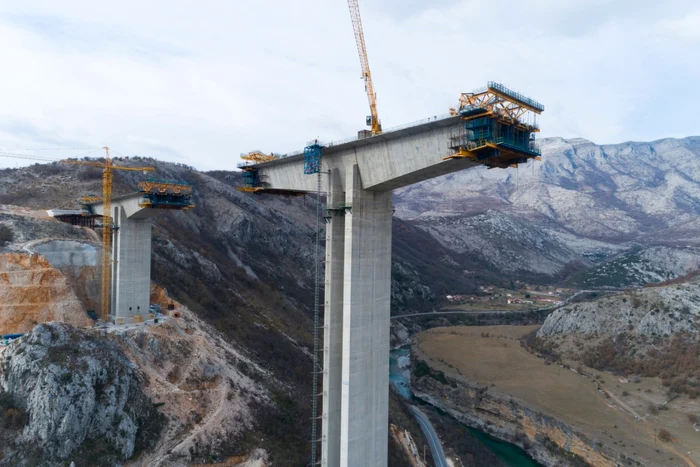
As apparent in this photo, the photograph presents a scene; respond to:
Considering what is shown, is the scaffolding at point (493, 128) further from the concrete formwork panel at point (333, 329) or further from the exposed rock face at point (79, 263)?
the exposed rock face at point (79, 263)

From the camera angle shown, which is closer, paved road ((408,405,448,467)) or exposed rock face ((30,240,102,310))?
exposed rock face ((30,240,102,310))

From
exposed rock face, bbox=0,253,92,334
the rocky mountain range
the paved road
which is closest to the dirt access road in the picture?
the paved road

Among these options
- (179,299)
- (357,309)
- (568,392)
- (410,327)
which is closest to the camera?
(357,309)

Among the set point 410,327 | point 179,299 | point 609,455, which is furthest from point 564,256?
point 179,299

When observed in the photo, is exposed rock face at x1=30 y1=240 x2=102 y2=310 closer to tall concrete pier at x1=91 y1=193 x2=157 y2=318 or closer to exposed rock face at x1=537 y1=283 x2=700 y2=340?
tall concrete pier at x1=91 y1=193 x2=157 y2=318

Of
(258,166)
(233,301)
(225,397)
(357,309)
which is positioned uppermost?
(258,166)

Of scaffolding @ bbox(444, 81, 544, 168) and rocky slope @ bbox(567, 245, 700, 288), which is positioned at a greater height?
scaffolding @ bbox(444, 81, 544, 168)

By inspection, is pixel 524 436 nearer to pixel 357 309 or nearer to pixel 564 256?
pixel 357 309
